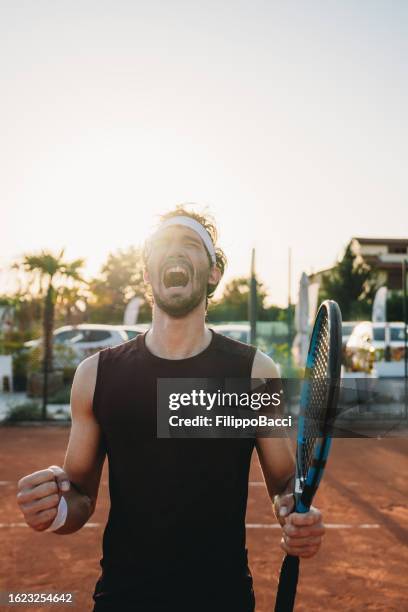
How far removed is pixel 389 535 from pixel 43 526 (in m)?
5.22

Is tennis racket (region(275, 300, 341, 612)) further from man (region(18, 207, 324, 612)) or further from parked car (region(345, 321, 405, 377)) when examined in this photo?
parked car (region(345, 321, 405, 377))

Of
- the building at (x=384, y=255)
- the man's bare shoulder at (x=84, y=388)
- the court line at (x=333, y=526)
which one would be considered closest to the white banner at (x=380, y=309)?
the court line at (x=333, y=526)

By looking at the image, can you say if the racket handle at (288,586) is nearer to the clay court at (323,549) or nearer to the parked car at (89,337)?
the clay court at (323,549)

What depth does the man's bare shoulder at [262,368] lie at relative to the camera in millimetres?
2496

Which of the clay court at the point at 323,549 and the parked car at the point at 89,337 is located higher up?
the parked car at the point at 89,337

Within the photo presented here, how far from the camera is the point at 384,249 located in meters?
50.3

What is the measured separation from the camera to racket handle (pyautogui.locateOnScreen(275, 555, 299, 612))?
2026 millimetres

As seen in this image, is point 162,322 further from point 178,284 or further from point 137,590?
point 137,590

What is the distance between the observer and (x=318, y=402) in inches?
86.2

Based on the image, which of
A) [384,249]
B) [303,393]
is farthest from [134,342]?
[384,249]

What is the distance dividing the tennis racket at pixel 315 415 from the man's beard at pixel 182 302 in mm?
492

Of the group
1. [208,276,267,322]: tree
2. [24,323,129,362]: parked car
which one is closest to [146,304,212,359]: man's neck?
[24,323,129,362]: parked car

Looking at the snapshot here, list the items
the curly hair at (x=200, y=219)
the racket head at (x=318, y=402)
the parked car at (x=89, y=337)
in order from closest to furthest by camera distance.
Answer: the racket head at (x=318, y=402) → the curly hair at (x=200, y=219) → the parked car at (x=89, y=337)

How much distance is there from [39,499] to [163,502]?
0.44 m
